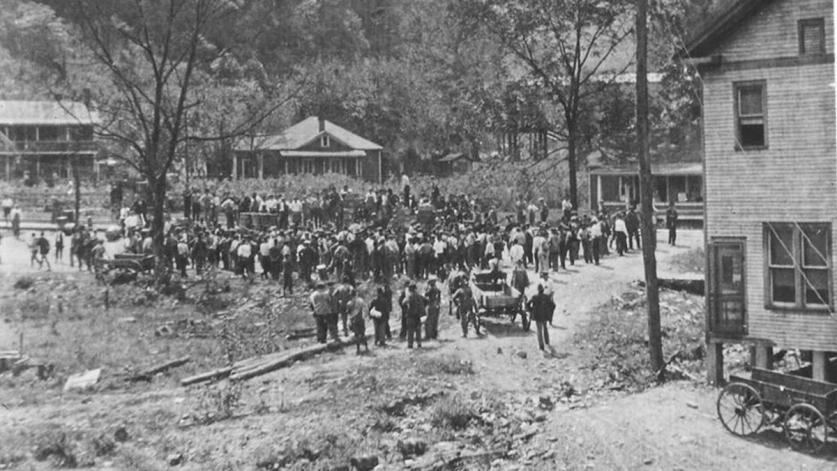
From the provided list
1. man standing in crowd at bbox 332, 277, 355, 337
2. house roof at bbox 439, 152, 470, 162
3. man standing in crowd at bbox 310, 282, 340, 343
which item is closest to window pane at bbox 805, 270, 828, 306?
man standing in crowd at bbox 332, 277, 355, 337

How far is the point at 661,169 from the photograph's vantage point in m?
47.1

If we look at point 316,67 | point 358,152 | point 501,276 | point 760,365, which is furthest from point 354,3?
point 760,365

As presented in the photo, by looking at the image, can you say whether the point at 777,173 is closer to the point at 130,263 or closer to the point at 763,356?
the point at 763,356

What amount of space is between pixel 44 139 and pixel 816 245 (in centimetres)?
4046

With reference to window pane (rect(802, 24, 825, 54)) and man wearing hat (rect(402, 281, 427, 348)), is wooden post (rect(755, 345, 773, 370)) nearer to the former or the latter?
window pane (rect(802, 24, 825, 54))

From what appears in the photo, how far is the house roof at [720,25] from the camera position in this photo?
1683 centimetres

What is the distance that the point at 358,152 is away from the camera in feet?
222

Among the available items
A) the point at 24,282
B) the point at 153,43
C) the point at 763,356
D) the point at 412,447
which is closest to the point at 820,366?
the point at 763,356

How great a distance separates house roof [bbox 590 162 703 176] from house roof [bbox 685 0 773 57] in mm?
28336

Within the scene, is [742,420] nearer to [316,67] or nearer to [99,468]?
[99,468]

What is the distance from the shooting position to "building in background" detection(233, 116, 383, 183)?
63.4m

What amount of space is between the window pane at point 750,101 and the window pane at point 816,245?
248cm

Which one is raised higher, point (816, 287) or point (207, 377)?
point (816, 287)

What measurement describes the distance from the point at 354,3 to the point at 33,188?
64403 mm
